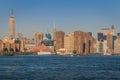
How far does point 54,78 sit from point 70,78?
283 cm

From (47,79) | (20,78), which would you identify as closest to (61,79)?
(47,79)

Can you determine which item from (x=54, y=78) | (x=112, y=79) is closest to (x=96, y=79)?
(x=112, y=79)

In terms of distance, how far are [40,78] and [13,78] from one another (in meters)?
4.71

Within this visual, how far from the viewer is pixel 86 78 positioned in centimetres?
7794

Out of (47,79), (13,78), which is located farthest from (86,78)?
(13,78)

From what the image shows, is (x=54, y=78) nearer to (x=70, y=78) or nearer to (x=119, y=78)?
(x=70, y=78)

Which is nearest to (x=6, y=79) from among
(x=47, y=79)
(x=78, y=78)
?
(x=47, y=79)

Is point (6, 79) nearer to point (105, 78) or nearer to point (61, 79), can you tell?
point (61, 79)

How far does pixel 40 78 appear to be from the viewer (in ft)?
253

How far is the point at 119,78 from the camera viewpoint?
77.2 meters

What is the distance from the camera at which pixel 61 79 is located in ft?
245

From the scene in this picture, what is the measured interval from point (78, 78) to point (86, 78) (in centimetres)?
146

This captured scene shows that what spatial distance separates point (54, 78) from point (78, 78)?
4.23m

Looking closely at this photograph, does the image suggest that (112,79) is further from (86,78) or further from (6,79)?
(6,79)
